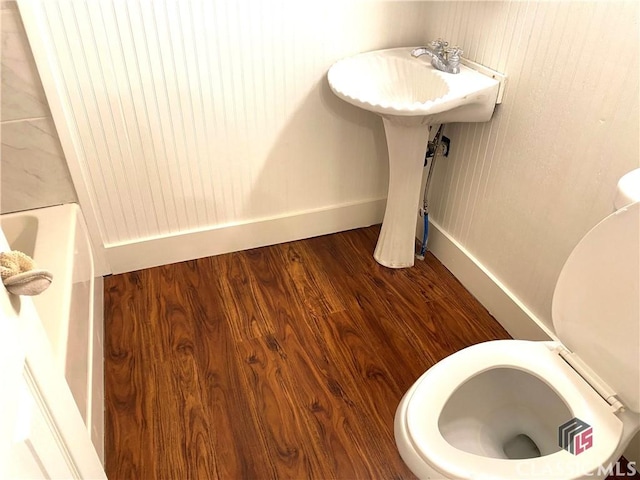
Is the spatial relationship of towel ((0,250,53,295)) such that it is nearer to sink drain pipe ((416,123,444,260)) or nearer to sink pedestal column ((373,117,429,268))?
sink pedestal column ((373,117,429,268))

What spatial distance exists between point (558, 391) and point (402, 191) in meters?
0.98

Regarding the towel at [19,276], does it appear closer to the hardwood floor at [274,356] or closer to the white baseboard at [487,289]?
the hardwood floor at [274,356]

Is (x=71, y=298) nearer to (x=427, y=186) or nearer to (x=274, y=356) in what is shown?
(x=274, y=356)

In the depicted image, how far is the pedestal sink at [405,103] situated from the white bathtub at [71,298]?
100 cm

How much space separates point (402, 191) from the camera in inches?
74.9

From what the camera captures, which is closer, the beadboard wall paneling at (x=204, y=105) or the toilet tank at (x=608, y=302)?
the toilet tank at (x=608, y=302)

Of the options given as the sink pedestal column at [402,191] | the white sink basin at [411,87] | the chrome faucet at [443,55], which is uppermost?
the chrome faucet at [443,55]

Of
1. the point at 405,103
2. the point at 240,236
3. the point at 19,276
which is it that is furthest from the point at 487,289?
the point at 19,276

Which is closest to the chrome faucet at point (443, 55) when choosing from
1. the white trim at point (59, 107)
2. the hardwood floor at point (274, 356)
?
the hardwood floor at point (274, 356)

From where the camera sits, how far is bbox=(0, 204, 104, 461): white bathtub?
1216 millimetres

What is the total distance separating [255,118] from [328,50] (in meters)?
0.37

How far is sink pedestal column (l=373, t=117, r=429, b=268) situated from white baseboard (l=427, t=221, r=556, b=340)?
0.14 meters

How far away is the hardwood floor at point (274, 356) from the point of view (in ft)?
4.54

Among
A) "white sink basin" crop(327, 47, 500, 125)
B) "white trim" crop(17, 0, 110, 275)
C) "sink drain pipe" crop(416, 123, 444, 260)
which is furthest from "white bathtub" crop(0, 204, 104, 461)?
"sink drain pipe" crop(416, 123, 444, 260)
